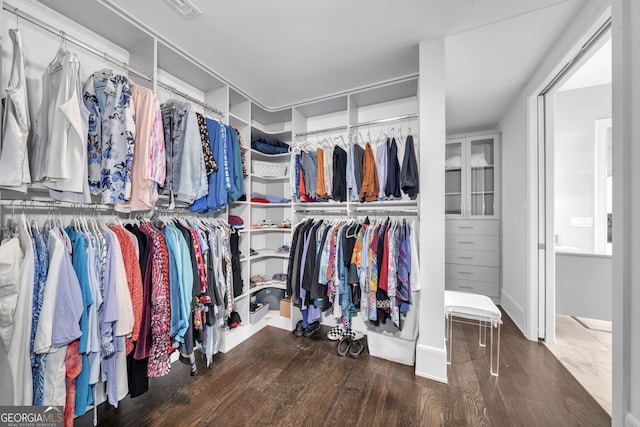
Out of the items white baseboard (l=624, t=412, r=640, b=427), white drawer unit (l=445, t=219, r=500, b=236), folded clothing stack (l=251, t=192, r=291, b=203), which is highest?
folded clothing stack (l=251, t=192, r=291, b=203)

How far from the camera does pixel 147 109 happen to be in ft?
4.96

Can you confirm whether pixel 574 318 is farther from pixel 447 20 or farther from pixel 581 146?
pixel 447 20

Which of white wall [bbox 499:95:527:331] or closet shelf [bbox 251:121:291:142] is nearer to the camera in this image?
white wall [bbox 499:95:527:331]

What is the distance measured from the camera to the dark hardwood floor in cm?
144

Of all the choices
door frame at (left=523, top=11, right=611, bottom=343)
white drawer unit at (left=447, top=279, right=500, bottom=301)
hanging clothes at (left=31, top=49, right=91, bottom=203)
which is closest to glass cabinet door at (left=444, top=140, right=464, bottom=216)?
white drawer unit at (left=447, top=279, right=500, bottom=301)

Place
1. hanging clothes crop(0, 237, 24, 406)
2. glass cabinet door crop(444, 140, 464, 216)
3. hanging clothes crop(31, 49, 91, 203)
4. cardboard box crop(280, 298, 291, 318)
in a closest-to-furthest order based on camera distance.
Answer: hanging clothes crop(0, 237, 24, 406), hanging clothes crop(31, 49, 91, 203), cardboard box crop(280, 298, 291, 318), glass cabinet door crop(444, 140, 464, 216)

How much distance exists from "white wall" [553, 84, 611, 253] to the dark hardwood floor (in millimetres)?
1744

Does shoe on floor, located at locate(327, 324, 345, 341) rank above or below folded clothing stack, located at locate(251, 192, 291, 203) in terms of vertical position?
below

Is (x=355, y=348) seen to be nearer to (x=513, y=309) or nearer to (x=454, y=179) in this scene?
(x=513, y=309)

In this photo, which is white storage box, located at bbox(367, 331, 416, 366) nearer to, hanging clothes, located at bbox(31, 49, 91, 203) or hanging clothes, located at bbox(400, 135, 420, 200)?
hanging clothes, located at bbox(400, 135, 420, 200)

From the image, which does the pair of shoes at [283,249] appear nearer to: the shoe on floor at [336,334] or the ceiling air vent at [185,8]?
the shoe on floor at [336,334]

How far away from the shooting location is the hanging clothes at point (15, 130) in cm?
103

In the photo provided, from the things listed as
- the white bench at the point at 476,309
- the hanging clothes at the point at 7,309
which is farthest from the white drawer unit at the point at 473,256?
the hanging clothes at the point at 7,309

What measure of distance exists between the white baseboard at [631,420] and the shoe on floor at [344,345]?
1648 mm
